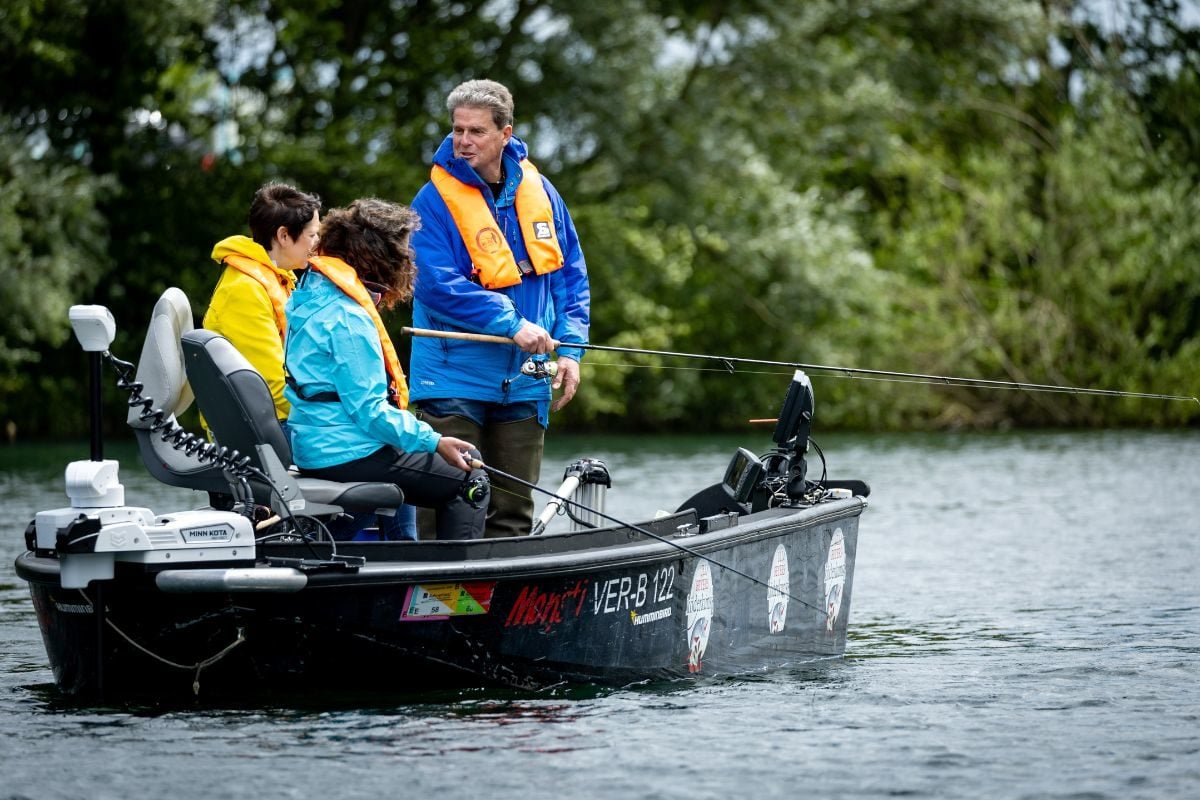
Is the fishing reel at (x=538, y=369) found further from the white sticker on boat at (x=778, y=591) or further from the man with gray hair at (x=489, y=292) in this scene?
the white sticker on boat at (x=778, y=591)

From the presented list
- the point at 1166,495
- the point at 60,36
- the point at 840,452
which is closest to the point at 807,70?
the point at 840,452

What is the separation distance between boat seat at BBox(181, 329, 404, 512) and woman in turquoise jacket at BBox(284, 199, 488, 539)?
0.35ft

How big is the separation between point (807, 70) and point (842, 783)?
82.9ft

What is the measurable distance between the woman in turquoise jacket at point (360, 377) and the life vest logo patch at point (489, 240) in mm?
530

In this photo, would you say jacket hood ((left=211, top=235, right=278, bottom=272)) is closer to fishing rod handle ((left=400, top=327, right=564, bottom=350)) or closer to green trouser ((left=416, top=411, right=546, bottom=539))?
fishing rod handle ((left=400, top=327, right=564, bottom=350))

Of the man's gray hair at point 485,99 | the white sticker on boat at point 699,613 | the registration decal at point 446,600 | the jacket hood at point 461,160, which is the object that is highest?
the man's gray hair at point 485,99

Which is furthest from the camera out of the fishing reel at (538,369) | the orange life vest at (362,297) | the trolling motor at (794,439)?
the trolling motor at (794,439)

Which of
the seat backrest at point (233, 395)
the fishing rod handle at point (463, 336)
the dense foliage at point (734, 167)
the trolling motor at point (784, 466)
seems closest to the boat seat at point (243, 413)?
the seat backrest at point (233, 395)

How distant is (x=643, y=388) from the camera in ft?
101

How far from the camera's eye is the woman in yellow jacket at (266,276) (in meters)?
6.79

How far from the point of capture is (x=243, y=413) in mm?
6098

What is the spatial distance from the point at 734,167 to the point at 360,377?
23.5m

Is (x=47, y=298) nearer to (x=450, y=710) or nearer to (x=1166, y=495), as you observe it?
(x=1166, y=495)

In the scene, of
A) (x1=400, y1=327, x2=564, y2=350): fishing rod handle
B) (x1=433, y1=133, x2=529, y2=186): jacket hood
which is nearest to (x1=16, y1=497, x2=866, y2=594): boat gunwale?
(x1=400, y1=327, x2=564, y2=350): fishing rod handle
